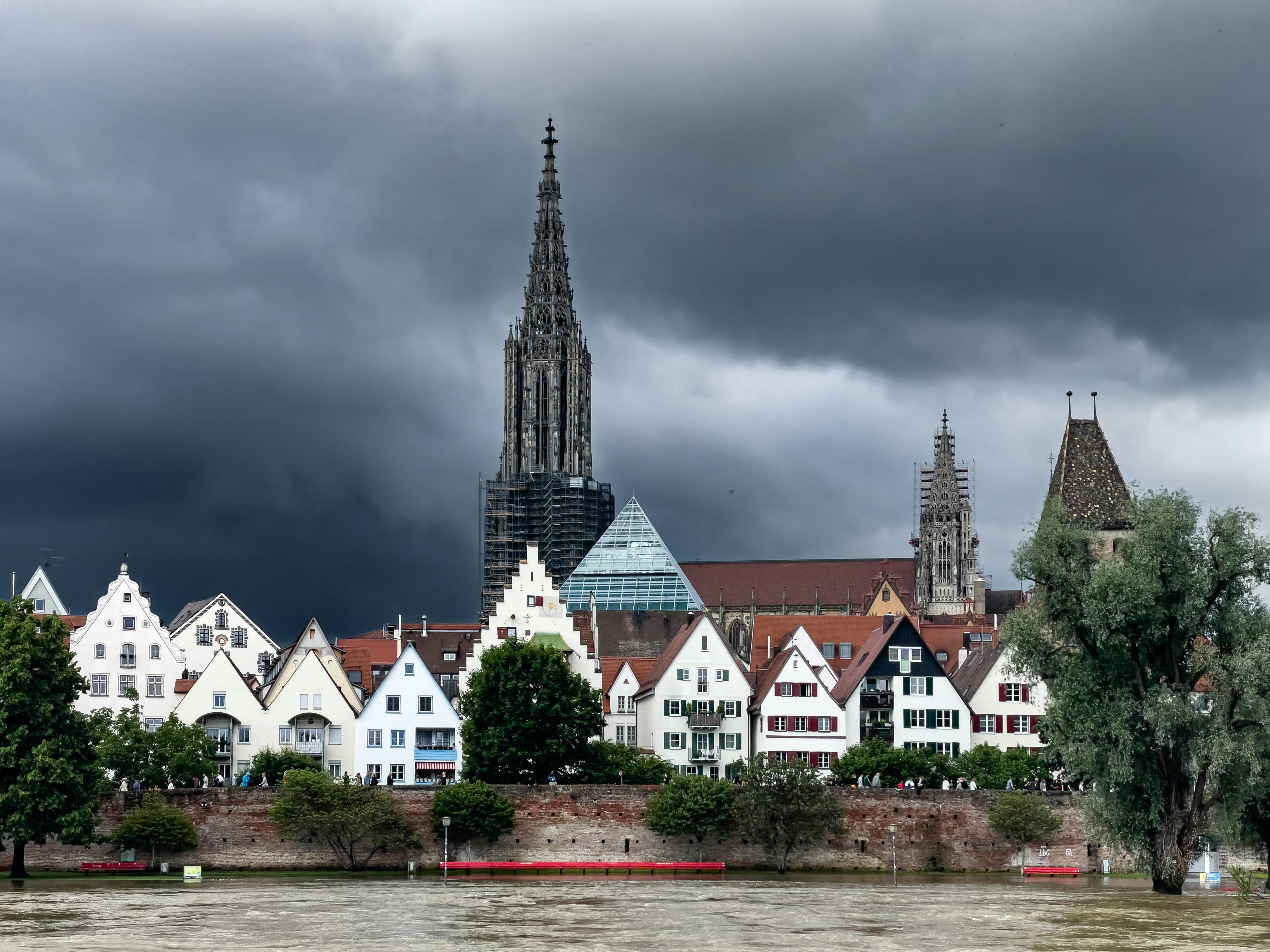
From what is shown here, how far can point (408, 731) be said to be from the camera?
101062 millimetres

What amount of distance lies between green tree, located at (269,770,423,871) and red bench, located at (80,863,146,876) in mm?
6482

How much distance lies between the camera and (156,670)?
360ft

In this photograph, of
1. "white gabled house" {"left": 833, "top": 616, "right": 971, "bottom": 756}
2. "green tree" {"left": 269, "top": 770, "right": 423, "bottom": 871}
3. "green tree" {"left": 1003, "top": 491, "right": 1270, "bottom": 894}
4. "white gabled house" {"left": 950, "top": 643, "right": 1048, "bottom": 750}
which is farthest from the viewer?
"white gabled house" {"left": 950, "top": 643, "right": 1048, "bottom": 750}

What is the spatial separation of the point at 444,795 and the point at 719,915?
24.6m

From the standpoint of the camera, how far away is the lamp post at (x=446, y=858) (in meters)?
78.9

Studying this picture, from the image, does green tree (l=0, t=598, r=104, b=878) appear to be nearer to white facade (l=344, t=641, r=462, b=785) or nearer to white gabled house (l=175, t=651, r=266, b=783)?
white gabled house (l=175, t=651, r=266, b=783)

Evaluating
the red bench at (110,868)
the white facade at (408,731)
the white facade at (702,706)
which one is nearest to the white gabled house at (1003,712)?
the white facade at (702,706)

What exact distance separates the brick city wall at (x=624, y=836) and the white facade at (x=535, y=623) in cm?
2179

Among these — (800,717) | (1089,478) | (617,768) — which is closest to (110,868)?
(617,768)

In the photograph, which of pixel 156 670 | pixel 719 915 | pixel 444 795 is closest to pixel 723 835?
pixel 444 795

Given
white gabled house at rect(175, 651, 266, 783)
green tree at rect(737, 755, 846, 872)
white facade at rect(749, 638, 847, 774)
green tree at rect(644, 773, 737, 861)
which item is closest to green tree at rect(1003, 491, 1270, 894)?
green tree at rect(737, 755, 846, 872)

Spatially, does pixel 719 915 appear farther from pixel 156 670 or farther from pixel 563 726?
pixel 156 670

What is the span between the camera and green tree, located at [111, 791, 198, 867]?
82062 mm

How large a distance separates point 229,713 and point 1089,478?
62.3 m
